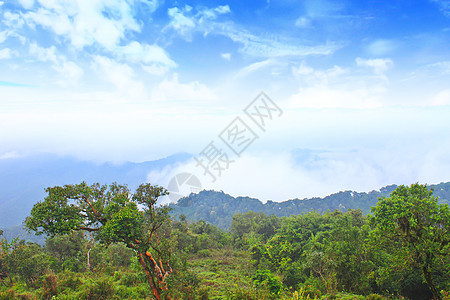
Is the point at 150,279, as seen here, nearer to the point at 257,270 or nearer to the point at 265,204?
the point at 257,270

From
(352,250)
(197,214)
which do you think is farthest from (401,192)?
(197,214)

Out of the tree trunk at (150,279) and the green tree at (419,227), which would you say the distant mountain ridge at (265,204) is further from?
the tree trunk at (150,279)

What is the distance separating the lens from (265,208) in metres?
96.0

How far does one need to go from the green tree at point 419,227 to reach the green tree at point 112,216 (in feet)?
32.4

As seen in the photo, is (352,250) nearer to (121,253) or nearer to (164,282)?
(164,282)

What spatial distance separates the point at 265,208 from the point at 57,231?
93.0m

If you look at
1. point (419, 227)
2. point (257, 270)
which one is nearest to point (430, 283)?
point (419, 227)

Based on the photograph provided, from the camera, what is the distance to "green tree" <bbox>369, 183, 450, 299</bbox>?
9.37m

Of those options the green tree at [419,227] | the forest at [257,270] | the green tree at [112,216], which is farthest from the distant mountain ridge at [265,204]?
the green tree at [112,216]

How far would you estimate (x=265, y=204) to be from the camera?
9825cm

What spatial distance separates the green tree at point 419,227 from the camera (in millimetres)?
9367

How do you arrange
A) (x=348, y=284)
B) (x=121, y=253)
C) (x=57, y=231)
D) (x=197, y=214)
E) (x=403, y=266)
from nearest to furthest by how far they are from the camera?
(x=57, y=231) → (x=403, y=266) → (x=348, y=284) → (x=121, y=253) → (x=197, y=214)

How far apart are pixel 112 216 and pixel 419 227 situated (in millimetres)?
12261

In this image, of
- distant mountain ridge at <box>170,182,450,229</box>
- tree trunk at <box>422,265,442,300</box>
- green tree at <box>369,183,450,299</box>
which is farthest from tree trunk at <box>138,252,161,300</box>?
distant mountain ridge at <box>170,182,450,229</box>
